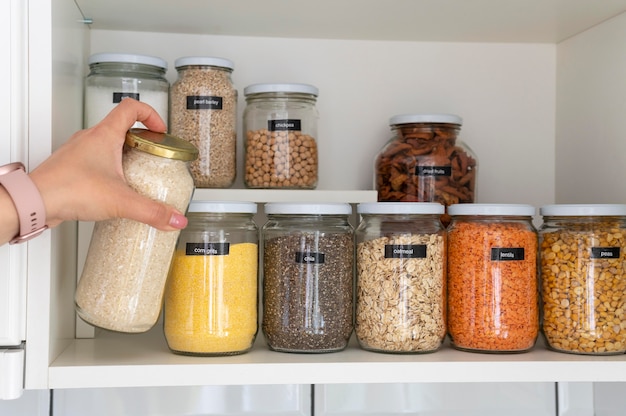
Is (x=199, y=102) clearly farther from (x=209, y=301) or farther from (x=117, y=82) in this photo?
(x=209, y=301)

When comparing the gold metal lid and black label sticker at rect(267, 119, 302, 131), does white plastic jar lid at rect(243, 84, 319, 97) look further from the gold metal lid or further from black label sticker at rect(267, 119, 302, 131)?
the gold metal lid

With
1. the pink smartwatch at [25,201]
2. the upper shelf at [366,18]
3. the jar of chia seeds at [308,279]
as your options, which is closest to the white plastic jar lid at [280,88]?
the upper shelf at [366,18]

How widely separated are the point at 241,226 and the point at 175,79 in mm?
374

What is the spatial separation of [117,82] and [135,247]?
1.09ft

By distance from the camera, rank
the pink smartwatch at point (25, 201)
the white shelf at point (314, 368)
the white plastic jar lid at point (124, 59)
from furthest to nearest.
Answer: the white plastic jar lid at point (124, 59) → the white shelf at point (314, 368) → the pink smartwatch at point (25, 201)

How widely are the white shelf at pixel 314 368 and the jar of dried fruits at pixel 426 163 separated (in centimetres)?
27

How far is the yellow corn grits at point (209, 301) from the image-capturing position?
39.4 inches

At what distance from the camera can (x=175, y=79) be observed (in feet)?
4.24

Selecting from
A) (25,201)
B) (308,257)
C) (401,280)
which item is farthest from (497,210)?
(25,201)

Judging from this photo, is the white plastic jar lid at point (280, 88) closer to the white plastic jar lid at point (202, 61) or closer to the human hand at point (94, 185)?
the white plastic jar lid at point (202, 61)

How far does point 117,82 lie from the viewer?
1.14 m

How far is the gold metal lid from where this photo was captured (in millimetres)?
899

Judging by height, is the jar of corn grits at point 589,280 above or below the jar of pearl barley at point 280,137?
below

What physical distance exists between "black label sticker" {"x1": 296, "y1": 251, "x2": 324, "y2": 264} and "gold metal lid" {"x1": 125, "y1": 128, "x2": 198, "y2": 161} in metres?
0.20
